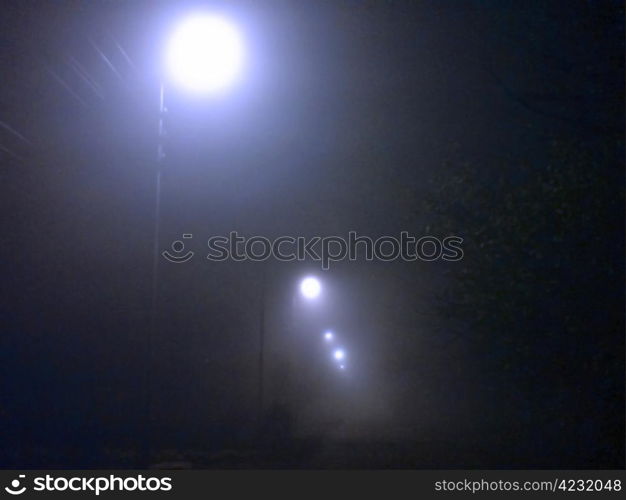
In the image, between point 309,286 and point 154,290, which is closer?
point 154,290

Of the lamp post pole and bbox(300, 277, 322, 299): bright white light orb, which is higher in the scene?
bbox(300, 277, 322, 299): bright white light orb

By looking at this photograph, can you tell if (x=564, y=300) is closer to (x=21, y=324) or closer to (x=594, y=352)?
(x=594, y=352)

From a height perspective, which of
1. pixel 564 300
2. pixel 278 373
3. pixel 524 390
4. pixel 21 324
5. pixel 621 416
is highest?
pixel 278 373

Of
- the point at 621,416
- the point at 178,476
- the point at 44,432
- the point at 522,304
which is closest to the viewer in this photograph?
the point at 178,476

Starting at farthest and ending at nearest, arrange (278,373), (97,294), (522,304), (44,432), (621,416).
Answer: (278,373) → (97,294) → (44,432) → (522,304) → (621,416)

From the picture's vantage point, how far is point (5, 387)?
16219 mm

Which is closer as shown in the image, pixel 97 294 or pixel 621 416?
pixel 621 416

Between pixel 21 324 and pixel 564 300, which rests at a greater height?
pixel 21 324

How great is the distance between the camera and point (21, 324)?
18.2 m

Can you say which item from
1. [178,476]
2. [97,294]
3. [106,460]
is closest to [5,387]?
[106,460]

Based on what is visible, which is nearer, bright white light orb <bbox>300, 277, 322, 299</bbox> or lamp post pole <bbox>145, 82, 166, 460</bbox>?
lamp post pole <bbox>145, 82, 166, 460</bbox>

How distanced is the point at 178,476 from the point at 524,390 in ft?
17.5

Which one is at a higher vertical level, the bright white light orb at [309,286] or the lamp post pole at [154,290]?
the bright white light orb at [309,286]

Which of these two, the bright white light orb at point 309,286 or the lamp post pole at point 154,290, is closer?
the lamp post pole at point 154,290
